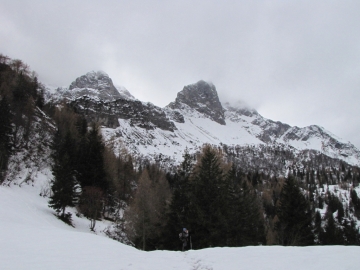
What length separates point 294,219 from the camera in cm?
2447

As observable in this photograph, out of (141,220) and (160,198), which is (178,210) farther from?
(160,198)

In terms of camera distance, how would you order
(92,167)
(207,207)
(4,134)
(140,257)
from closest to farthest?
(140,257) → (207,207) → (4,134) → (92,167)

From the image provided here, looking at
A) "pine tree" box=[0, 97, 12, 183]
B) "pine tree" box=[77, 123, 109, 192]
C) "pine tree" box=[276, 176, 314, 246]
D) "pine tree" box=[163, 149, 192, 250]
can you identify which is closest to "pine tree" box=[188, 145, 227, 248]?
"pine tree" box=[163, 149, 192, 250]

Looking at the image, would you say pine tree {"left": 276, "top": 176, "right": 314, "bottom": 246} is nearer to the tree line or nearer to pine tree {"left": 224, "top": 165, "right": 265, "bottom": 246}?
the tree line

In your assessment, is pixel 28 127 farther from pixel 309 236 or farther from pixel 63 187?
pixel 309 236

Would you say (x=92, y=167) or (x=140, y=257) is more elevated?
(x=92, y=167)

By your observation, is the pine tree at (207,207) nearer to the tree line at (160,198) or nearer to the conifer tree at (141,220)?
the tree line at (160,198)

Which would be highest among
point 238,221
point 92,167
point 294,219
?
point 92,167

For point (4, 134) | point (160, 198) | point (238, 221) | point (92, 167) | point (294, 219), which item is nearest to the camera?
point (294, 219)

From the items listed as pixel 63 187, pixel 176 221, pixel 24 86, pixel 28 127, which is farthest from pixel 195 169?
pixel 24 86

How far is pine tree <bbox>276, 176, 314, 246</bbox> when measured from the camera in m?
23.5

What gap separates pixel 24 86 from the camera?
45.4 meters

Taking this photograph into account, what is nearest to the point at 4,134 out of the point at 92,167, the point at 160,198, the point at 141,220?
→ the point at 92,167

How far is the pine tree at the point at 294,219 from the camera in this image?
76.9 feet
